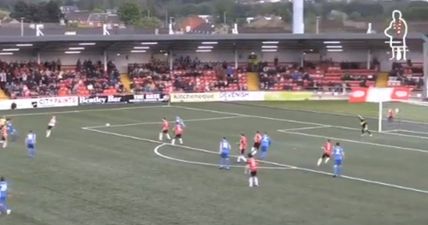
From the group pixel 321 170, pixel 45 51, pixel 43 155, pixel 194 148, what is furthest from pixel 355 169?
pixel 45 51

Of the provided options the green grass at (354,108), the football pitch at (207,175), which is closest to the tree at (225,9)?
the green grass at (354,108)

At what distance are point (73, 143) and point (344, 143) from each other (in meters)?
15.4

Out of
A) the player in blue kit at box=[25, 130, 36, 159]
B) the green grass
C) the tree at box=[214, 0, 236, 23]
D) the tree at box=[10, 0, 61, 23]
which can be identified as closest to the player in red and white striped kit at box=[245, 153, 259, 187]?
the player in blue kit at box=[25, 130, 36, 159]

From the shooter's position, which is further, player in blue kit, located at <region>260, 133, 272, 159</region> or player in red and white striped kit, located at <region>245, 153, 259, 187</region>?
player in blue kit, located at <region>260, 133, 272, 159</region>

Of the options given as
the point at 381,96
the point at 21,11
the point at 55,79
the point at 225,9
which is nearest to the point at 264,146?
the point at 381,96

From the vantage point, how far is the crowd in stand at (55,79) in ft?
220

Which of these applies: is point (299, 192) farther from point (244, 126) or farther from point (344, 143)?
point (244, 126)

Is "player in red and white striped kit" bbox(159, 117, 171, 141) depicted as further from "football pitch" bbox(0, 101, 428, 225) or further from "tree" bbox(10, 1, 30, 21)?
"tree" bbox(10, 1, 30, 21)

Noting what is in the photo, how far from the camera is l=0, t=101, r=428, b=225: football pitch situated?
26891 mm

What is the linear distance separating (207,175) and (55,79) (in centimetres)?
3829

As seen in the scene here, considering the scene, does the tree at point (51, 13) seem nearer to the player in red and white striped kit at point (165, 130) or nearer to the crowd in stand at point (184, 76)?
the crowd in stand at point (184, 76)

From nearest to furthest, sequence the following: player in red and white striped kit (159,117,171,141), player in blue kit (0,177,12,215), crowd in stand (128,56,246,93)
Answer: player in blue kit (0,177,12,215)
player in red and white striped kit (159,117,171,141)
crowd in stand (128,56,246,93)

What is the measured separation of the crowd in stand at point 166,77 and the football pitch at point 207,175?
1119 cm

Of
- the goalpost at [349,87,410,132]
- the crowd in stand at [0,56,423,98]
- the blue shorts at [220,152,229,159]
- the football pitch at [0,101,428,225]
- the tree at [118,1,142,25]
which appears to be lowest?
the football pitch at [0,101,428,225]
